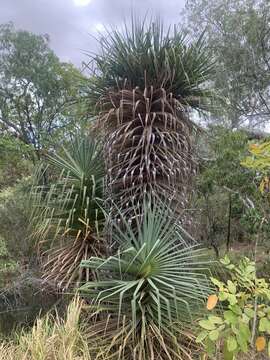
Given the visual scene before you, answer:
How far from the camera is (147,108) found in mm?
4840

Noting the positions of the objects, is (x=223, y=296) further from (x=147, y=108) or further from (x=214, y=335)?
(x=147, y=108)

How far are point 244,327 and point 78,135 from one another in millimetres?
4032

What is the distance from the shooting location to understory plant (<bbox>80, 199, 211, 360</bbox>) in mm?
3875

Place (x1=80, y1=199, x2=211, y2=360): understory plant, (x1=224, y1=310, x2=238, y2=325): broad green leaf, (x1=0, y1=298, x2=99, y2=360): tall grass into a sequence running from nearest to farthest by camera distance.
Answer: (x1=224, y1=310, x2=238, y2=325): broad green leaf → (x1=0, y1=298, x2=99, y2=360): tall grass → (x1=80, y1=199, x2=211, y2=360): understory plant

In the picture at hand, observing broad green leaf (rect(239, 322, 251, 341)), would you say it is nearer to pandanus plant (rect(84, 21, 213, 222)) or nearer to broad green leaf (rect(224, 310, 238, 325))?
broad green leaf (rect(224, 310, 238, 325))

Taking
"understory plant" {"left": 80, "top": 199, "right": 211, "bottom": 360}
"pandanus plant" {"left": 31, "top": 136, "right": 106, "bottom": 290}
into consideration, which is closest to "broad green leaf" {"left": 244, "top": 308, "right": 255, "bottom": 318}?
"understory plant" {"left": 80, "top": 199, "right": 211, "bottom": 360}

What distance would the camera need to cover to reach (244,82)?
13.3 metres

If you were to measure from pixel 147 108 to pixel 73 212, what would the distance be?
150 cm

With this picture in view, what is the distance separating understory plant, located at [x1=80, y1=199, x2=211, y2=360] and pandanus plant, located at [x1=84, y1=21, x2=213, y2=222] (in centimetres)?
66

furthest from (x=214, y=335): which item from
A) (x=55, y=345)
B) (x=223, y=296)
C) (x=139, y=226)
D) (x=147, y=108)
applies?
(x=147, y=108)

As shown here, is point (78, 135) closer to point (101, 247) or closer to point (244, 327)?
point (101, 247)

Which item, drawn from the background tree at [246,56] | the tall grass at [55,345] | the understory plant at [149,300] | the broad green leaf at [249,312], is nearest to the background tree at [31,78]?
the background tree at [246,56]

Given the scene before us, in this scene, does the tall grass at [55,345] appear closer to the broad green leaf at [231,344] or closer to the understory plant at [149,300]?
the understory plant at [149,300]

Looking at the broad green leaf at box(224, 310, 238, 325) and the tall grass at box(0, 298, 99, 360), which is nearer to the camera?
the broad green leaf at box(224, 310, 238, 325)
